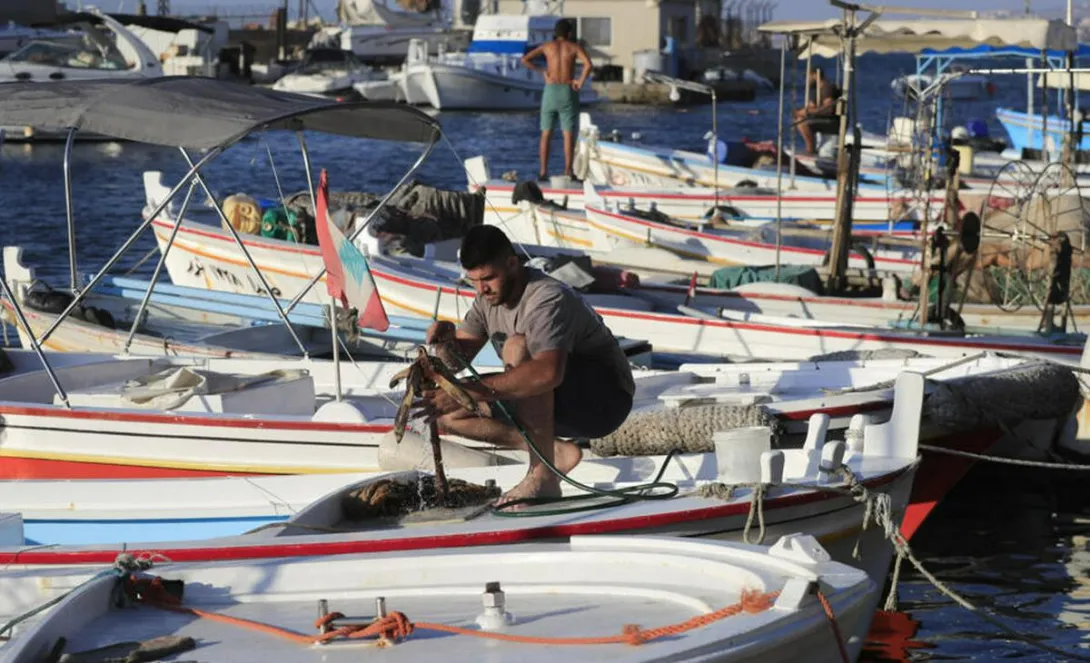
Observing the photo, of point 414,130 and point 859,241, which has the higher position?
point 414,130

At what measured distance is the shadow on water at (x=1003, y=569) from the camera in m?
8.93

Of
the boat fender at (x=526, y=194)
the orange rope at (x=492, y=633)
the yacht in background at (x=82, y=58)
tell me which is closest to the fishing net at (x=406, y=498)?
the orange rope at (x=492, y=633)

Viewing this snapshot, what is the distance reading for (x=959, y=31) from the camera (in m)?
18.3

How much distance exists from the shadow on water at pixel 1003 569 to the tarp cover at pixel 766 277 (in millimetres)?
3143

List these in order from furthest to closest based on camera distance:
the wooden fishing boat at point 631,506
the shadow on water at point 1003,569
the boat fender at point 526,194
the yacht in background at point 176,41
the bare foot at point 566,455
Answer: the yacht in background at point 176,41, the boat fender at point 526,194, the shadow on water at point 1003,569, the bare foot at point 566,455, the wooden fishing boat at point 631,506

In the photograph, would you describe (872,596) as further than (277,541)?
No

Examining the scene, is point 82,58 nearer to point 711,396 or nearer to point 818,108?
point 818,108

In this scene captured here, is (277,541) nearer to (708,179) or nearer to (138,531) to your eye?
(138,531)

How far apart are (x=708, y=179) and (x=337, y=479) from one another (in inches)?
615

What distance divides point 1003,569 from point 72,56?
41.4 meters

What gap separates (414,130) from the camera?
1067 cm

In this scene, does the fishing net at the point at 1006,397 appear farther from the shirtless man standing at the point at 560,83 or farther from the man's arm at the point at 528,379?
the shirtless man standing at the point at 560,83

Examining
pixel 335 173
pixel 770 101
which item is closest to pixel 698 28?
pixel 770 101

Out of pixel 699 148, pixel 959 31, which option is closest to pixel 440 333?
pixel 959 31
